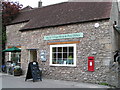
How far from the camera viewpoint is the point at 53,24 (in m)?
13.3

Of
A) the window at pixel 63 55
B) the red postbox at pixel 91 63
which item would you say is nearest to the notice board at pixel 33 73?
the window at pixel 63 55

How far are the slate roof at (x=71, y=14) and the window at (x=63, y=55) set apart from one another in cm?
161

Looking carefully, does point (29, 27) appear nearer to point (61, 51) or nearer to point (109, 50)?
point (61, 51)

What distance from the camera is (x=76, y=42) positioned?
476 inches

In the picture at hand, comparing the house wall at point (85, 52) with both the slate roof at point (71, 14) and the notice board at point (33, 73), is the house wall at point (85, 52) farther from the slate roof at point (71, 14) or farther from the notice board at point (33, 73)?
the notice board at point (33, 73)

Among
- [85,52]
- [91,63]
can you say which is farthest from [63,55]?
[91,63]

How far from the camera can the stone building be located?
1103cm

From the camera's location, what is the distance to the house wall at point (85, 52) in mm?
10969

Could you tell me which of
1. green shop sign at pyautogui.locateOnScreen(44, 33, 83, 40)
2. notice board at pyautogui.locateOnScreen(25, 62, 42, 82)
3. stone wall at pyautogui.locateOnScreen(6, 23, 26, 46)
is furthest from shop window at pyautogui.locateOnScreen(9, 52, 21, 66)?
notice board at pyautogui.locateOnScreen(25, 62, 42, 82)

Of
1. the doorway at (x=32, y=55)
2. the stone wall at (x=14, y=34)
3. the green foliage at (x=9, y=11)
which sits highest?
the green foliage at (x=9, y=11)

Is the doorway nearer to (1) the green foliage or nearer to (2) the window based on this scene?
(2) the window

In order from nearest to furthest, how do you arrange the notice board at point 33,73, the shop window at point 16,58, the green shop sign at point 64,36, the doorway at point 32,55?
the green shop sign at point 64,36 < the notice board at point 33,73 < the doorway at point 32,55 < the shop window at point 16,58

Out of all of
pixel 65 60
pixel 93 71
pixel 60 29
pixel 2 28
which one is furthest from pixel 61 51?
pixel 2 28

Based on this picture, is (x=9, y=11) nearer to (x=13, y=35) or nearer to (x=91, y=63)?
(x=13, y=35)
